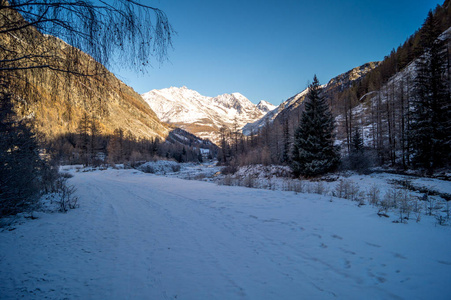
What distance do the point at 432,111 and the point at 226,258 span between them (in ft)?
79.9

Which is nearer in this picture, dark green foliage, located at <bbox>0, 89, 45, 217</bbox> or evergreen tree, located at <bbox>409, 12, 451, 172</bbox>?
dark green foliage, located at <bbox>0, 89, 45, 217</bbox>

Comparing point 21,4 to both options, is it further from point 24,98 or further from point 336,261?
point 336,261

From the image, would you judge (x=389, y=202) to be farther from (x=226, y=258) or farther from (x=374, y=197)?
(x=226, y=258)

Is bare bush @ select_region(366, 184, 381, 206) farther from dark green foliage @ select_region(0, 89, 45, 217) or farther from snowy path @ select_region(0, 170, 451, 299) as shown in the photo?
dark green foliage @ select_region(0, 89, 45, 217)

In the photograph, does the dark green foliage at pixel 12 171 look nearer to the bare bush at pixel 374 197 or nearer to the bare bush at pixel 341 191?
the bare bush at pixel 374 197

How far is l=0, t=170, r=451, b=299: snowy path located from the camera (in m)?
2.18

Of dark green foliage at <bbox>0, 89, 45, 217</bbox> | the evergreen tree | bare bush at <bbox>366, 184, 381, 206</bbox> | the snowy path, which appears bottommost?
bare bush at <bbox>366, 184, 381, 206</bbox>

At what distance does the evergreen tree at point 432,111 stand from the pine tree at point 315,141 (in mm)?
7209

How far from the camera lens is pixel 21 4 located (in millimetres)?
1817

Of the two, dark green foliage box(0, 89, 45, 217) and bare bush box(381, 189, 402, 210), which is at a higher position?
dark green foliage box(0, 89, 45, 217)

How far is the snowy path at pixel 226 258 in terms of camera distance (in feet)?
7.14

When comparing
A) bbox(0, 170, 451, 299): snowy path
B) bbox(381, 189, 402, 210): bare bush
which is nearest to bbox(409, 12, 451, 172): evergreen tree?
bbox(381, 189, 402, 210): bare bush

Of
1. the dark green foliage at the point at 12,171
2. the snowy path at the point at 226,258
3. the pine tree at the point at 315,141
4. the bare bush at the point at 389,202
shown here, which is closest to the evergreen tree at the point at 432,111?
the pine tree at the point at 315,141

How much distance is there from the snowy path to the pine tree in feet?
47.9
